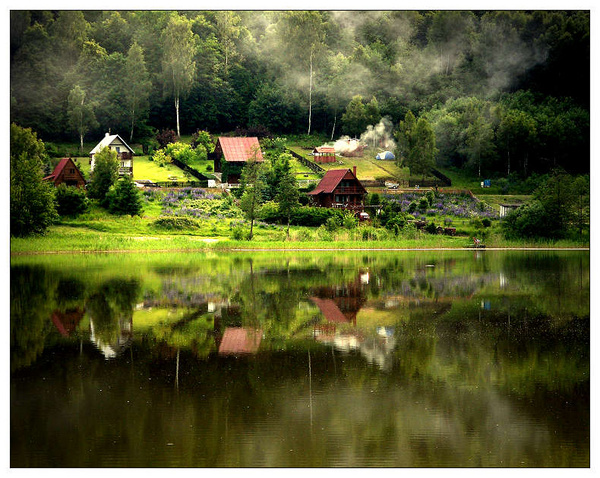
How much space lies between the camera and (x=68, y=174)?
123 ft

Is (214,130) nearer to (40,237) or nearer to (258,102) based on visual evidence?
(258,102)

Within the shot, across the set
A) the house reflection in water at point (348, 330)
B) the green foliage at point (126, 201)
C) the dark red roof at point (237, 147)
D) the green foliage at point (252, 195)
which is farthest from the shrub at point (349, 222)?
the house reflection in water at point (348, 330)

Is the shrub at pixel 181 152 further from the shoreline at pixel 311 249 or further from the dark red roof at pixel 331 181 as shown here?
the shoreline at pixel 311 249

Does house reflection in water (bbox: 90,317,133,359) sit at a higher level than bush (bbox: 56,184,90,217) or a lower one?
lower

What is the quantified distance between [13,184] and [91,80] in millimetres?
15067

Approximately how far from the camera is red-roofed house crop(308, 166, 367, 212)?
3809 centimetres

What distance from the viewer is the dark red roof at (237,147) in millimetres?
41375

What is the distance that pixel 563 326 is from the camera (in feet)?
47.4

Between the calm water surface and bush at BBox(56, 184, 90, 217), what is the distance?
13187 mm

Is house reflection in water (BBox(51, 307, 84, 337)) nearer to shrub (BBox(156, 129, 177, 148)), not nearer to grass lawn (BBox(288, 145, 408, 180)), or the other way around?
grass lawn (BBox(288, 145, 408, 180))

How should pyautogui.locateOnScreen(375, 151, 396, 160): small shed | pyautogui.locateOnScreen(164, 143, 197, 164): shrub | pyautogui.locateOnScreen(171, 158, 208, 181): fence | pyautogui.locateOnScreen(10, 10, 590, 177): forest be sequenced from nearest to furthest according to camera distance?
pyautogui.locateOnScreen(10, 10, 590, 177): forest → pyautogui.locateOnScreen(171, 158, 208, 181): fence → pyautogui.locateOnScreen(164, 143, 197, 164): shrub → pyautogui.locateOnScreen(375, 151, 396, 160): small shed

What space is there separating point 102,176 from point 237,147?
8.55m

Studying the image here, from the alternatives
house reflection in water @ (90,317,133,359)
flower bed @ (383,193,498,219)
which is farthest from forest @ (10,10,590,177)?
house reflection in water @ (90,317,133,359)

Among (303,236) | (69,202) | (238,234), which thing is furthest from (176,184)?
(303,236)
